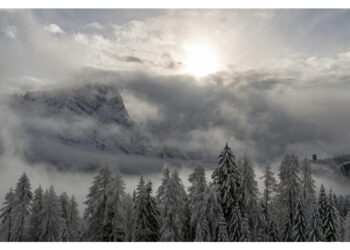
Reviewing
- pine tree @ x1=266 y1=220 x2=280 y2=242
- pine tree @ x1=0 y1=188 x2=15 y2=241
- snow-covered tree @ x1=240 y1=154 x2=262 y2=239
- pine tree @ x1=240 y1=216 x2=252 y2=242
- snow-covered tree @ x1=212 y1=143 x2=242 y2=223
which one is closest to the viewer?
pine tree @ x1=240 y1=216 x2=252 y2=242

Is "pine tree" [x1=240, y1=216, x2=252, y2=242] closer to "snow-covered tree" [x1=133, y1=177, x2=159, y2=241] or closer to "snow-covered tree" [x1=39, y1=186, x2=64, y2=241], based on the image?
"snow-covered tree" [x1=133, y1=177, x2=159, y2=241]

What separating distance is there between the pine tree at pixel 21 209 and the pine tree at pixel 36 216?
5.96 feet

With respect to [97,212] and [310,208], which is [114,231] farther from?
[310,208]

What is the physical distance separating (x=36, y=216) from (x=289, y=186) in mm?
38735

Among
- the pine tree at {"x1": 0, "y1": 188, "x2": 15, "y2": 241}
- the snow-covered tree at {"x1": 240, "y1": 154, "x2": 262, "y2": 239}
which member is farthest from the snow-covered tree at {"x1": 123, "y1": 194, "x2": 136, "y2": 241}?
the pine tree at {"x1": 0, "y1": 188, "x2": 15, "y2": 241}

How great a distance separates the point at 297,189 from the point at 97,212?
24.9m

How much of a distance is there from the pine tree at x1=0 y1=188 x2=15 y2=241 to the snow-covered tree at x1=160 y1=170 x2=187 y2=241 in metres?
29.4

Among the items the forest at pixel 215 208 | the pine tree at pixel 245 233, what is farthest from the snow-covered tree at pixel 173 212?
the pine tree at pixel 245 233

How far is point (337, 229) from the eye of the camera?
137ft

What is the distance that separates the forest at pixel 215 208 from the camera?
34.3 metres

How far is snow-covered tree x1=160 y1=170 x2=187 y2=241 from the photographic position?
37.8 meters

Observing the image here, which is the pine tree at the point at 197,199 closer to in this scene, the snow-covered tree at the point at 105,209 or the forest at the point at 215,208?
the forest at the point at 215,208

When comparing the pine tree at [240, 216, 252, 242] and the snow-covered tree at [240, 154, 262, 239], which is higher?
the snow-covered tree at [240, 154, 262, 239]

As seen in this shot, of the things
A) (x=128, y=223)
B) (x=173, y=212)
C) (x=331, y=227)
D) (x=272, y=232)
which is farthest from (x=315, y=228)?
(x=128, y=223)
